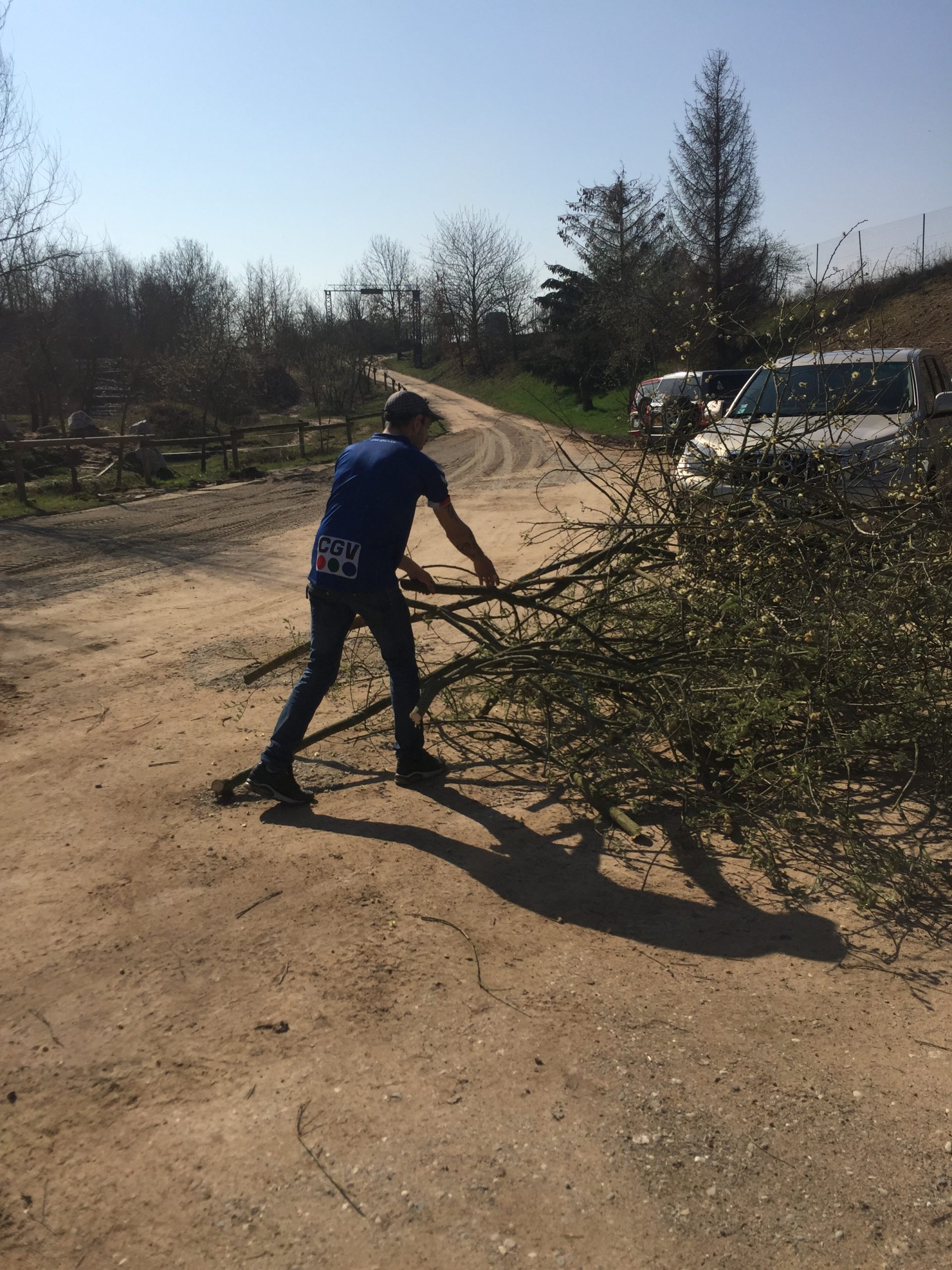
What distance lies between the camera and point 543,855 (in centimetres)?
405

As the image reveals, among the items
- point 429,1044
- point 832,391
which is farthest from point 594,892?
point 832,391

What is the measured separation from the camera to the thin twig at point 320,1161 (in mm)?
2250

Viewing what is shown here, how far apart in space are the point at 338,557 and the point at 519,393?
41.8 meters

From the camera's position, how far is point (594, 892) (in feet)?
12.3

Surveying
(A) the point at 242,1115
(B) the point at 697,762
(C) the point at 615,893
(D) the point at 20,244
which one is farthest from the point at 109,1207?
(D) the point at 20,244

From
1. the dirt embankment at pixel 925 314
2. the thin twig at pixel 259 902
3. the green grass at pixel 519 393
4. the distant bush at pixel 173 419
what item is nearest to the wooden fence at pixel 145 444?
the distant bush at pixel 173 419

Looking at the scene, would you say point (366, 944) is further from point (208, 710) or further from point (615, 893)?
point (208, 710)

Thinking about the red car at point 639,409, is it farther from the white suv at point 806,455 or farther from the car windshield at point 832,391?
the car windshield at point 832,391

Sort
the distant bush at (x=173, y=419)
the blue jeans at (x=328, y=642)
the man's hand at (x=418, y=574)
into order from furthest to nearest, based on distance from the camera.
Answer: the distant bush at (x=173, y=419) < the man's hand at (x=418, y=574) < the blue jeans at (x=328, y=642)

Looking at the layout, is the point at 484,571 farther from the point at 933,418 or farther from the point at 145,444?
the point at 145,444

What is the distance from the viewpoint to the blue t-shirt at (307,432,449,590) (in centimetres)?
423

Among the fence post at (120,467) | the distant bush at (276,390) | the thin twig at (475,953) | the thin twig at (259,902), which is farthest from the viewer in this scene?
the distant bush at (276,390)

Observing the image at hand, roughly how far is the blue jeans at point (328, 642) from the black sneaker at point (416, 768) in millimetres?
539

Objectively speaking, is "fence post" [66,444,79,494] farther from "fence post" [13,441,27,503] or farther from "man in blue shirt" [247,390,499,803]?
"man in blue shirt" [247,390,499,803]
